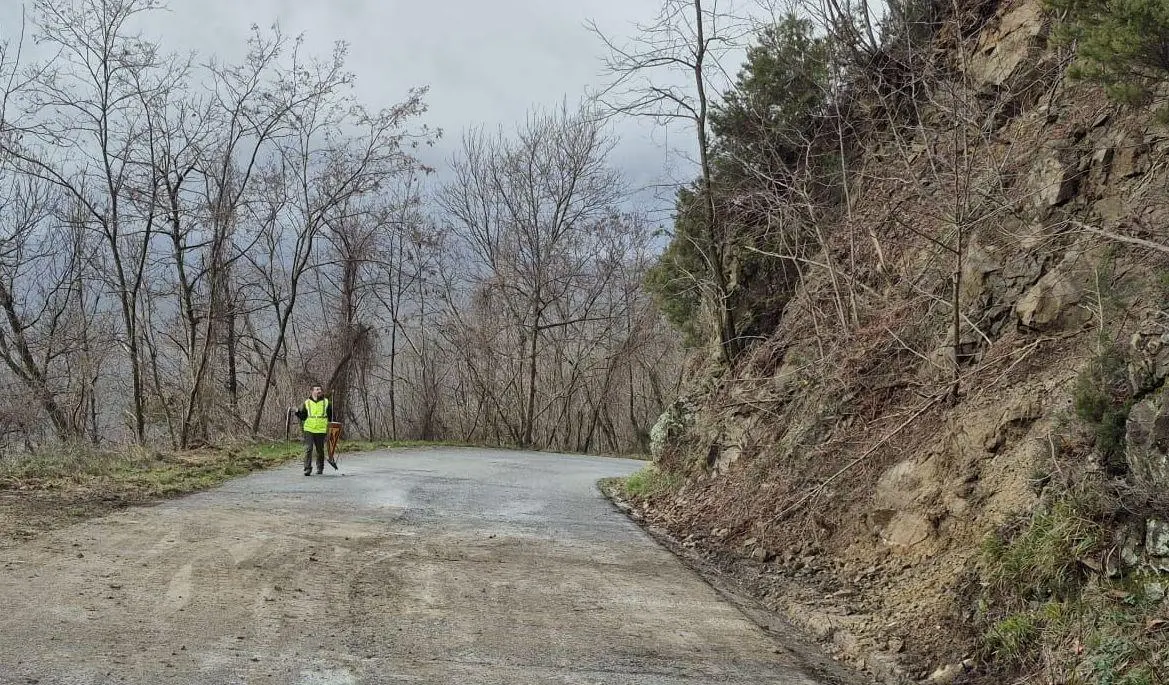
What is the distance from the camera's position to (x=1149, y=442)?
4.95 meters

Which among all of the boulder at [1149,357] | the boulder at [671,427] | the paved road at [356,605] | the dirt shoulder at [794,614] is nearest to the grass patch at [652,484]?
the boulder at [671,427]

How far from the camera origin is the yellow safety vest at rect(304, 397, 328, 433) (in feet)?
49.6

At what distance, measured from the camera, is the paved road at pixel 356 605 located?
16.1 feet

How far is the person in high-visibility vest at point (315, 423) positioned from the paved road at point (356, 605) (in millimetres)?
4279

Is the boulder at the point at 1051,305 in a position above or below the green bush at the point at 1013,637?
above

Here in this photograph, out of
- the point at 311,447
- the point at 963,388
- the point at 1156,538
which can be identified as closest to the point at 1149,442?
the point at 1156,538

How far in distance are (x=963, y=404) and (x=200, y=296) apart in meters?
27.3

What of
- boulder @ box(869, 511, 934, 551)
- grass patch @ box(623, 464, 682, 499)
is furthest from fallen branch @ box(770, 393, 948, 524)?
grass patch @ box(623, 464, 682, 499)

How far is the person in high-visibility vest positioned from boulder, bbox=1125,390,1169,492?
42.9 ft

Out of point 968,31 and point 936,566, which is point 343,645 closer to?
point 936,566

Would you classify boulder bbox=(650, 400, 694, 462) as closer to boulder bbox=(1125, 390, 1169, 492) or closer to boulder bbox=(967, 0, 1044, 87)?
boulder bbox=(967, 0, 1044, 87)

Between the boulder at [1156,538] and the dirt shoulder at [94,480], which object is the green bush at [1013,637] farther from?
the dirt shoulder at [94,480]

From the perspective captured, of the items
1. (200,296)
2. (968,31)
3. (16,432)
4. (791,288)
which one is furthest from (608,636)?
(200,296)

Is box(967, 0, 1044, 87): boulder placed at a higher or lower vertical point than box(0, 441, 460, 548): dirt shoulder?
higher
